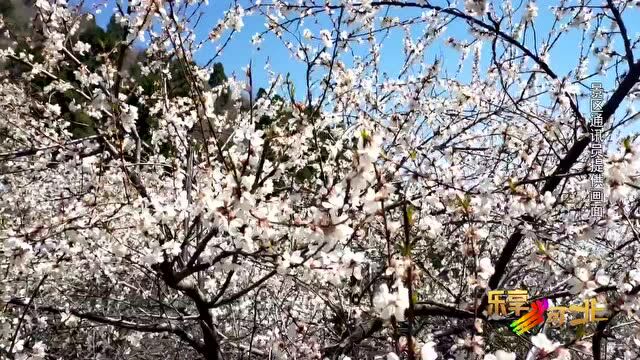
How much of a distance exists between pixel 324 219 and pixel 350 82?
7.76ft

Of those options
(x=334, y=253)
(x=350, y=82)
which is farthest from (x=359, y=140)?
(x=350, y=82)

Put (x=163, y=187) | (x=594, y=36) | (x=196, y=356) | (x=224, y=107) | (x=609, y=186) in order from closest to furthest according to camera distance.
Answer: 1. (x=609, y=186)
2. (x=163, y=187)
3. (x=594, y=36)
4. (x=196, y=356)
5. (x=224, y=107)

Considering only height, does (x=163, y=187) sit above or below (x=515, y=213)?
above

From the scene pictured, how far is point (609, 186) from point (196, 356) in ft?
12.9

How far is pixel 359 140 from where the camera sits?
1575 mm

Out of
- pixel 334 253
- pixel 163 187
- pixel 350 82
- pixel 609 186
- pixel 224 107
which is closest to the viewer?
pixel 609 186

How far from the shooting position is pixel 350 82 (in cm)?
402

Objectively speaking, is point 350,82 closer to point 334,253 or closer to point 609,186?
point 334,253

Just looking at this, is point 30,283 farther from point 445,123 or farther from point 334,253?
point 445,123

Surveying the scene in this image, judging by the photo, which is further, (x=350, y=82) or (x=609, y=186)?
(x=350, y=82)

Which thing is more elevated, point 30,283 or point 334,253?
point 30,283

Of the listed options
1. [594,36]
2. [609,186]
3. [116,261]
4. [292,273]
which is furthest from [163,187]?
[594,36]

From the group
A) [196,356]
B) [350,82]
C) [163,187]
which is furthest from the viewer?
[196,356]

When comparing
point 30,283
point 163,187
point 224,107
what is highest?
point 224,107
